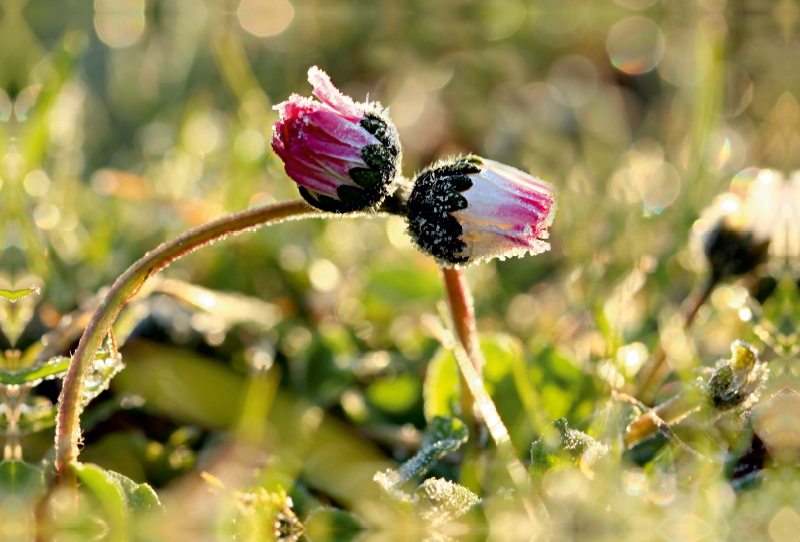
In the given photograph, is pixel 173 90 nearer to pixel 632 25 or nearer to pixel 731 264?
pixel 632 25

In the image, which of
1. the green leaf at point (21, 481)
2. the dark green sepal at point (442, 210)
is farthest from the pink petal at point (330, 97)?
the green leaf at point (21, 481)

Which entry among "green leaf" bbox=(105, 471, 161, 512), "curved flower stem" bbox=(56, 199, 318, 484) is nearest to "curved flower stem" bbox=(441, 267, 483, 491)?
"curved flower stem" bbox=(56, 199, 318, 484)

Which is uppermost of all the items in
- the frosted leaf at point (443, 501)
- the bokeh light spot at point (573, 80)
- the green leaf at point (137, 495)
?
the bokeh light spot at point (573, 80)

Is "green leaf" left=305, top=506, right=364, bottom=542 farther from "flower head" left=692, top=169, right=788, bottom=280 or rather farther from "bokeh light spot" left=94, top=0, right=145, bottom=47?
"bokeh light spot" left=94, top=0, right=145, bottom=47

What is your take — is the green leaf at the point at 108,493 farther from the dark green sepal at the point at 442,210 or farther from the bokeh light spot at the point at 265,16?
the bokeh light spot at the point at 265,16

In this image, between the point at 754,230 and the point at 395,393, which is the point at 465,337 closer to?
the point at 395,393

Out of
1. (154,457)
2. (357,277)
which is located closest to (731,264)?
(357,277)

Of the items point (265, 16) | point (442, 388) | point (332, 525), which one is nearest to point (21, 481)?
point (332, 525)
